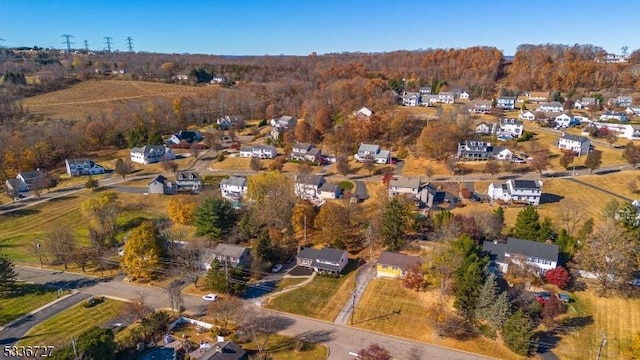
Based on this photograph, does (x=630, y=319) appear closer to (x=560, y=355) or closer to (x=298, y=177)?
(x=560, y=355)

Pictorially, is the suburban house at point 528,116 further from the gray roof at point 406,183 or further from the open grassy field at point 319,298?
the open grassy field at point 319,298

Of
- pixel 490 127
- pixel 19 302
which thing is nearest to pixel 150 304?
pixel 19 302

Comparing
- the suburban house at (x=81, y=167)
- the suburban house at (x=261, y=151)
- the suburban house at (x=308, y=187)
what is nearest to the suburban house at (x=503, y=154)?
the suburban house at (x=308, y=187)

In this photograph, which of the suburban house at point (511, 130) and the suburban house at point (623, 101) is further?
the suburban house at point (623, 101)

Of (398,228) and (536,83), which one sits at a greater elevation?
(536,83)

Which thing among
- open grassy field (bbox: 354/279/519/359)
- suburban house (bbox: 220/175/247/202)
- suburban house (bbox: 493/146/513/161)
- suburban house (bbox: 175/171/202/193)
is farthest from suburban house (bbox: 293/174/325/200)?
suburban house (bbox: 493/146/513/161)
